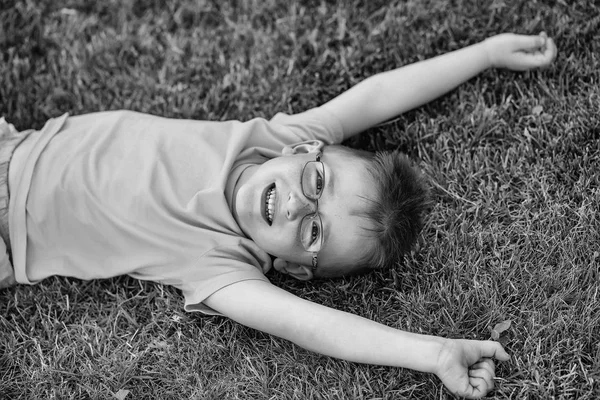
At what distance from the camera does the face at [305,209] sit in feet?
10.3

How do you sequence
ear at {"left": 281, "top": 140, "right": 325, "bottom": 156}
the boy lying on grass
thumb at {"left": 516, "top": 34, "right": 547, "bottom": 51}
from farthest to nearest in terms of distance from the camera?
thumb at {"left": 516, "top": 34, "right": 547, "bottom": 51} < ear at {"left": 281, "top": 140, "right": 325, "bottom": 156} < the boy lying on grass

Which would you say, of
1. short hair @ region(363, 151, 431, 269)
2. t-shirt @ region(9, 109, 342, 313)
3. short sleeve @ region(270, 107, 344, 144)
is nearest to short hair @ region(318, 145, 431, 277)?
short hair @ region(363, 151, 431, 269)

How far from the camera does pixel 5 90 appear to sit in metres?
4.25

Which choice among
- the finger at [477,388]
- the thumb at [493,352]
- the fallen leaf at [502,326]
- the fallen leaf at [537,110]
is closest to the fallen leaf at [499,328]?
the fallen leaf at [502,326]

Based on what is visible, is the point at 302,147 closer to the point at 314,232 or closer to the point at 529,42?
the point at 314,232

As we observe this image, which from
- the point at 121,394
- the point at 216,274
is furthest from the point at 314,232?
the point at 121,394

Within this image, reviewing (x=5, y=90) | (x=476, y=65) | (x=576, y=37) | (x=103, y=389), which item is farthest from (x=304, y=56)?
(x=103, y=389)

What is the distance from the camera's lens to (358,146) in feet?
12.9

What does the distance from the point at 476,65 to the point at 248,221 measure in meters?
1.60

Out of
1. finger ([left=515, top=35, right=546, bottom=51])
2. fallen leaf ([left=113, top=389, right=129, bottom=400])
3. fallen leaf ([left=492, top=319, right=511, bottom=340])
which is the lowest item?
fallen leaf ([left=113, top=389, right=129, bottom=400])

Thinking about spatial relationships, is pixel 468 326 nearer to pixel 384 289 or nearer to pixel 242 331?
pixel 384 289

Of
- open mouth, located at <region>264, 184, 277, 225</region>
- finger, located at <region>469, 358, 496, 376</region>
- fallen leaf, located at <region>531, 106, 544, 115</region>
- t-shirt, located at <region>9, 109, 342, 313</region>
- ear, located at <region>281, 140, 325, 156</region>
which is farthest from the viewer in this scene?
fallen leaf, located at <region>531, 106, 544, 115</region>

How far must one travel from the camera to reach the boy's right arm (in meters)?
2.77

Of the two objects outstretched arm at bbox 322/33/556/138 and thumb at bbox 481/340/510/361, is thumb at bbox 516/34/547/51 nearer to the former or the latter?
outstretched arm at bbox 322/33/556/138
